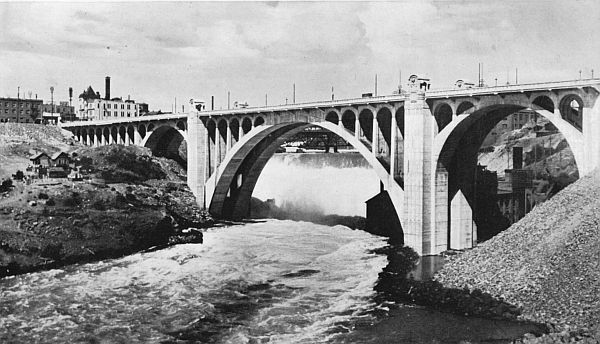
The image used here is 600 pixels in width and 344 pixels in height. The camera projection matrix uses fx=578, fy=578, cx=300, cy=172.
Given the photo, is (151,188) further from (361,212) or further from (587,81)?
(587,81)

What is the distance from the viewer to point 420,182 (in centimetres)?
4284

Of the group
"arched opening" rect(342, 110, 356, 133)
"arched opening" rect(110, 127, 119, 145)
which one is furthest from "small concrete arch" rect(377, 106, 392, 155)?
"arched opening" rect(110, 127, 119, 145)

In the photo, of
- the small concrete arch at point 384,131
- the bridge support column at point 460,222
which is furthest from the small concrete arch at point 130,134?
the bridge support column at point 460,222

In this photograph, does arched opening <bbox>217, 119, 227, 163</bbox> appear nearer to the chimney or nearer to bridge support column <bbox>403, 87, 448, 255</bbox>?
bridge support column <bbox>403, 87, 448, 255</bbox>

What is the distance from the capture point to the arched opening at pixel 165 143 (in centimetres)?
7906

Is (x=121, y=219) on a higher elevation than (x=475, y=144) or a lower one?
lower

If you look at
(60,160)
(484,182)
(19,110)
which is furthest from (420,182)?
(19,110)

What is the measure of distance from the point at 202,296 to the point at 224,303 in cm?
211

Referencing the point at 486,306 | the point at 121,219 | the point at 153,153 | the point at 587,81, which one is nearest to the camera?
the point at 486,306

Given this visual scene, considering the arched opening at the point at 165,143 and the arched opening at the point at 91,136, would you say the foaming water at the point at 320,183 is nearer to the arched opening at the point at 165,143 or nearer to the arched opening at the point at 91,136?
the arched opening at the point at 165,143

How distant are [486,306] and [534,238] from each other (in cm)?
499

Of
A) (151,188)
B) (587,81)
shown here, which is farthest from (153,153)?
(587,81)

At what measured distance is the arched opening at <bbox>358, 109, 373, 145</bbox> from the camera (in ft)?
163

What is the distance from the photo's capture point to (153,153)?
80.8 meters
